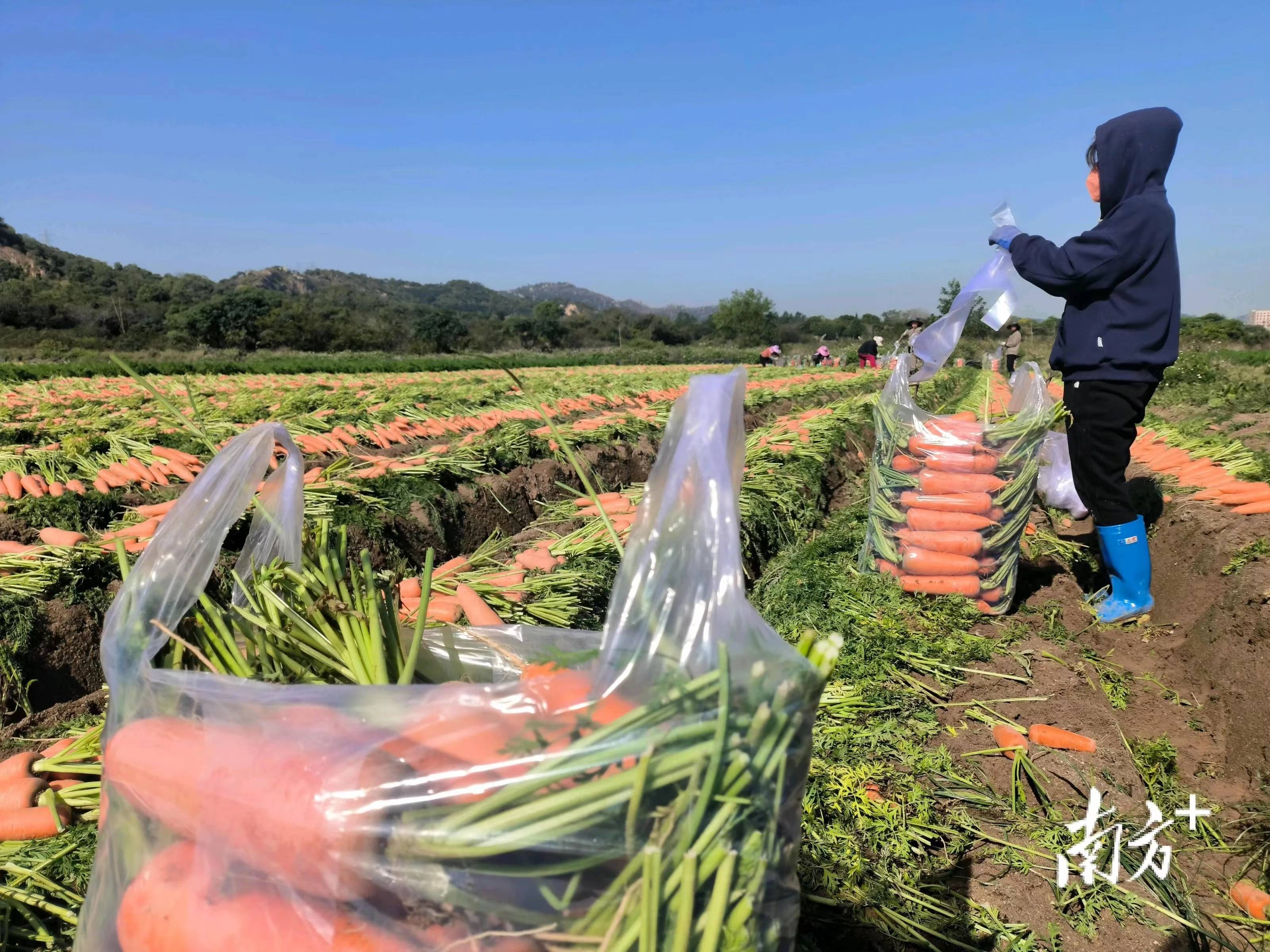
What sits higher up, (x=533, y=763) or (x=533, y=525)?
(x=533, y=763)

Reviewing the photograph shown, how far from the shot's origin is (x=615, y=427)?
8570 millimetres

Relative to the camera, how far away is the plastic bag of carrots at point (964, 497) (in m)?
3.76

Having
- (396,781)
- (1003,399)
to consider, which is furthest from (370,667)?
(1003,399)

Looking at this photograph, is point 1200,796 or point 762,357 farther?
point 762,357

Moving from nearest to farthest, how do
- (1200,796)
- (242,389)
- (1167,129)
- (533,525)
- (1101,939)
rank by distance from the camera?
(1101,939) < (1200,796) < (1167,129) < (533,525) < (242,389)

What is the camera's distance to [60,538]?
4039 millimetres

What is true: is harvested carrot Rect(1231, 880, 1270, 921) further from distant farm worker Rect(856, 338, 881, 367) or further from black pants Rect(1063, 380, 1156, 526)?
distant farm worker Rect(856, 338, 881, 367)

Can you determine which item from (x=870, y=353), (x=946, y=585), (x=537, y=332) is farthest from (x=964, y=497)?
(x=537, y=332)

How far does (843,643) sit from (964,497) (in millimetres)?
2564

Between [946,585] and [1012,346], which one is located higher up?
[1012,346]

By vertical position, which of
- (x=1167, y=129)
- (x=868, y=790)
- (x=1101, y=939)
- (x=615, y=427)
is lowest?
(x=1101, y=939)

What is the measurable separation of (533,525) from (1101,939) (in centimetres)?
402

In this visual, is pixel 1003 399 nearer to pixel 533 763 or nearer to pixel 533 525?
pixel 533 525

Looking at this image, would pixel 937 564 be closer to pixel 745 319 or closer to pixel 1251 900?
pixel 1251 900
